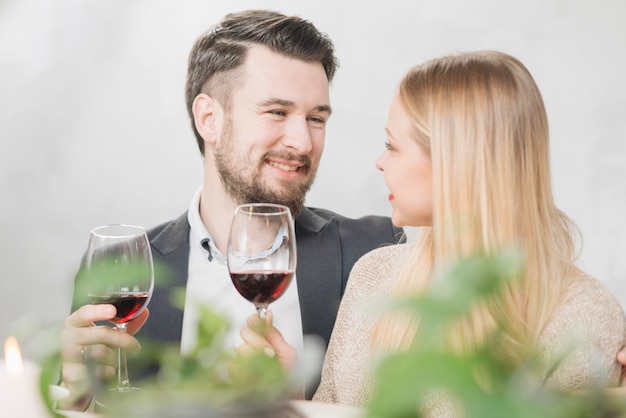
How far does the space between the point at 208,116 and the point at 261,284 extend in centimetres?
145

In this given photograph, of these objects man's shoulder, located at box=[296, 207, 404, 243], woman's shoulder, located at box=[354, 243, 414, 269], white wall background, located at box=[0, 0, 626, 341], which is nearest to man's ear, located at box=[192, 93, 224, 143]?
man's shoulder, located at box=[296, 207, 404, 243]

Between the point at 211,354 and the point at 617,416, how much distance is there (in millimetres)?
295

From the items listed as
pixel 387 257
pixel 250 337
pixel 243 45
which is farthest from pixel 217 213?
pixel 250 337

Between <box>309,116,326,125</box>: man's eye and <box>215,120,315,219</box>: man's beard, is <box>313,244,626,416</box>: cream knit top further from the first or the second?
<box>309,116,326,125</box>: man's eye

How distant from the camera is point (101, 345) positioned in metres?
1.53

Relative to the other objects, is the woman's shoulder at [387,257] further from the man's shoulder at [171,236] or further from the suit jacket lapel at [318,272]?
the man's shoulder at [171,236]

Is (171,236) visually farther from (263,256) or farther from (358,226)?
(263,256)

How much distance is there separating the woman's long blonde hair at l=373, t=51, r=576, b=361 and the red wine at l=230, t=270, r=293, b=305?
0.41 m

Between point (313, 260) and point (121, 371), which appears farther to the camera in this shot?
point (313, 260)

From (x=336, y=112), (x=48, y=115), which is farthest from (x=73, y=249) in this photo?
(x=336, y=112)

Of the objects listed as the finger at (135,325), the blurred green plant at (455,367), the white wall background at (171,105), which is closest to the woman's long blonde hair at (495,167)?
the finger at (135,325)

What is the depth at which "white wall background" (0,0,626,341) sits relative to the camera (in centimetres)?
370

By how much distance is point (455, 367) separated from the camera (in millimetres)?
397

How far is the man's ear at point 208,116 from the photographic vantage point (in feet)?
9.11
